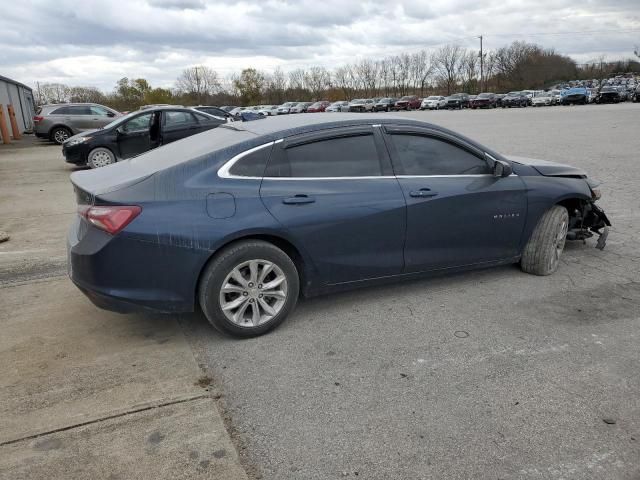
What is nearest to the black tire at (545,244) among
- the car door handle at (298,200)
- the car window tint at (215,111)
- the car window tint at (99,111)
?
the car door handle at (298,200)

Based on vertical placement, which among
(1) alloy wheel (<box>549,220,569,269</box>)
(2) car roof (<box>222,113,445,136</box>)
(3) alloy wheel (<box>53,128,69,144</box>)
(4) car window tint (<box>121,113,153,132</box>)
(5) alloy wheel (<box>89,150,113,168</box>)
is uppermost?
(2) car roof (<box>222,113,445,136</box>)

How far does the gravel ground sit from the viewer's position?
263 cm

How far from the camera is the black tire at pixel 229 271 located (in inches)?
144

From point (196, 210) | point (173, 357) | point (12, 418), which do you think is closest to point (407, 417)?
point (173, 357)

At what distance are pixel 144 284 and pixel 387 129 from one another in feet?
7.35

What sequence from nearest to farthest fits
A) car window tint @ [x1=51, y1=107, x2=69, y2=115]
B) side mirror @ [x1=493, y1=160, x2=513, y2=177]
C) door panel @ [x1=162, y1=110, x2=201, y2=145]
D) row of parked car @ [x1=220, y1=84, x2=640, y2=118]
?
1. side mirror @ [x1=493, y1=160, x2=513, y2=177]
2. door panel @ [x1=162, y1=110, x2=201, y2=145]
3. car window tint @ [x1=51, y1=107, x2=69, y2=115]
4. row of parked car @ [x1=220, y1=84, x2=640, y2=118]


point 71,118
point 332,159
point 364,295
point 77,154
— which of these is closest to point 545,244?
point 364,295

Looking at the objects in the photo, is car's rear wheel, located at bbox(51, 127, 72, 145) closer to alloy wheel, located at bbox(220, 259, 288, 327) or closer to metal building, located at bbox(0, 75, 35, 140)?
metal building, located at bbox(0, 75, 35, 140)

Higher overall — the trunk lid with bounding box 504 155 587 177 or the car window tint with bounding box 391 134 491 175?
the car window tint with bounding box 391 134 491 175

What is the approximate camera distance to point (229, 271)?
3.69m

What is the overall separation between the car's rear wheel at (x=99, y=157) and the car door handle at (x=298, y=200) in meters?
10.3

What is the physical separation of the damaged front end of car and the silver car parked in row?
Answer: 62.3 feet

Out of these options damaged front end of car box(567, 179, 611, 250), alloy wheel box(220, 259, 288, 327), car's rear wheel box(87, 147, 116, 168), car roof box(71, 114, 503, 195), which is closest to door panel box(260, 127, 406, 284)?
car roof box(71, 114, 503, 195)

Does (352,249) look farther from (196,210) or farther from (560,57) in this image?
(560,57)
